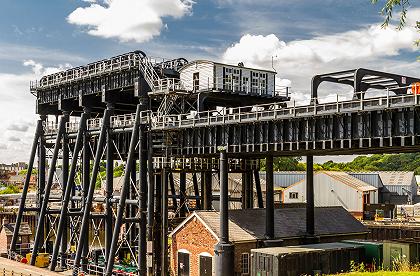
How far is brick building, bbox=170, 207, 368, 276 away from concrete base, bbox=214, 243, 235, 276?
1.10 m

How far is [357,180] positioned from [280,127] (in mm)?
54371

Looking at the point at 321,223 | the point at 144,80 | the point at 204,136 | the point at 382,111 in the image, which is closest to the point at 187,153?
the point at 204,136

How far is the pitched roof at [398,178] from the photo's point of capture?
96.9 meters

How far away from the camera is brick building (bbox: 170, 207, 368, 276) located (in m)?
41.3

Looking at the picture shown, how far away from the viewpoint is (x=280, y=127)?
39000 mm

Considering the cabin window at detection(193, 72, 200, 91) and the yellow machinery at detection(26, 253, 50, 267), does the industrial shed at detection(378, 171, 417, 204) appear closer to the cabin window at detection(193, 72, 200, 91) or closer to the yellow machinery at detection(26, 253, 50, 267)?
the cabin window at detection(193, 72, 200, 91)

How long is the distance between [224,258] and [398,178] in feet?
223

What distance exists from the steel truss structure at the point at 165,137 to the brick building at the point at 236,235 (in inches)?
59.5

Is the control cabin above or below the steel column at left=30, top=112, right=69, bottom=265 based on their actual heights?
above

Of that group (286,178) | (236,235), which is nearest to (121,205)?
(236,235)

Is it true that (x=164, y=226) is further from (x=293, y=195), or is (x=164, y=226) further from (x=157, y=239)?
(x=293, y=195)

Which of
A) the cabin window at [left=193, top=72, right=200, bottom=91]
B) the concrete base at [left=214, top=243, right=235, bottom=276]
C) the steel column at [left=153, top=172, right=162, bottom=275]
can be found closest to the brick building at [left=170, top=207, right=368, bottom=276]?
the concrete base at [left=214, top=243, right=235, bottom=276]

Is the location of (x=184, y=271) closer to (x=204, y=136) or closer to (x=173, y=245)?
(x=173, y=245)

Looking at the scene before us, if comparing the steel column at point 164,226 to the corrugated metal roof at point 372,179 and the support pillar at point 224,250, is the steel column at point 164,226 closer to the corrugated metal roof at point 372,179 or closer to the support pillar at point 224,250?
the support pillar at point 224,250
